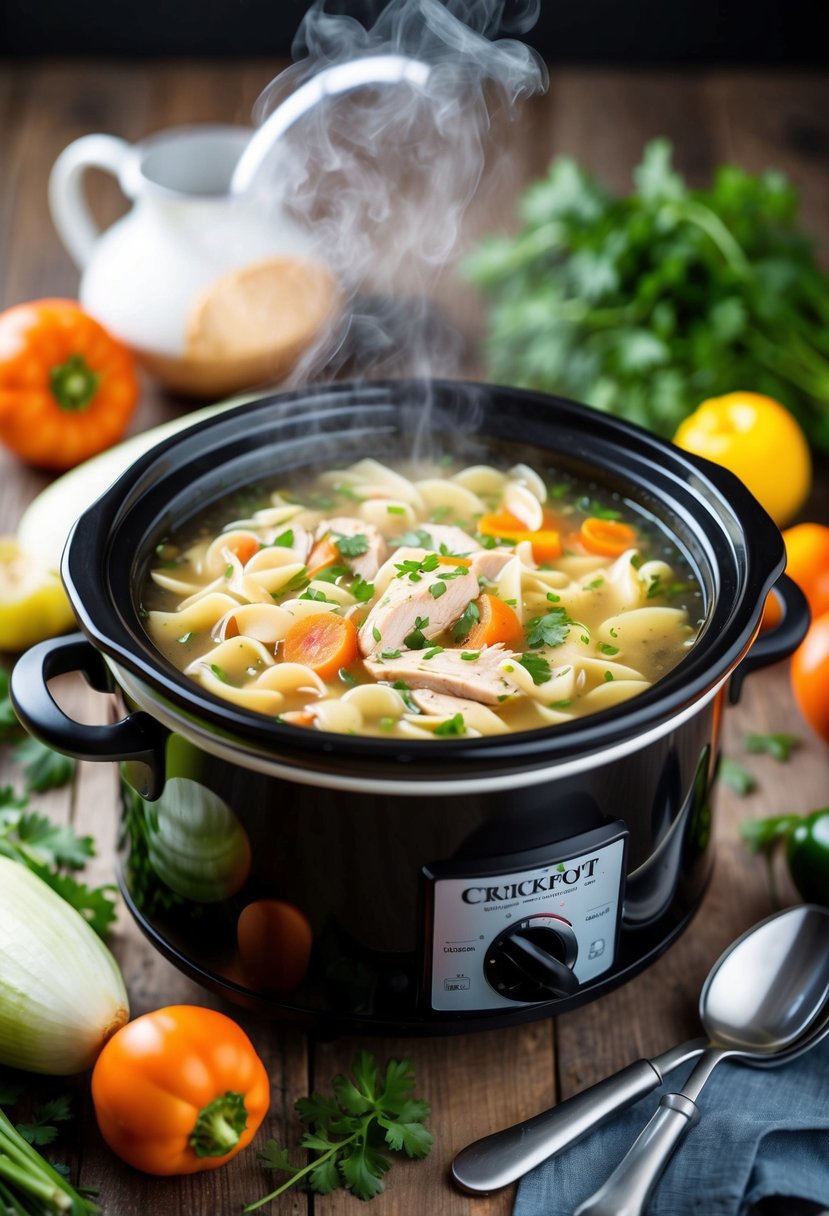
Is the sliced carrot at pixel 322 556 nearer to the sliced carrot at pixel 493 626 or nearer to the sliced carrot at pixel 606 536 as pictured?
the sliced carrot at pixel 493 626

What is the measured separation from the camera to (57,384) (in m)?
4.83

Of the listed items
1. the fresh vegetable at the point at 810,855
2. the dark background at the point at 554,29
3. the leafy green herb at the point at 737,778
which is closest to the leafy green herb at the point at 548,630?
the fresh vegetable at the point at 810,855

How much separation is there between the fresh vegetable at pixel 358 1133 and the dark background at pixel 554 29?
5575 mm

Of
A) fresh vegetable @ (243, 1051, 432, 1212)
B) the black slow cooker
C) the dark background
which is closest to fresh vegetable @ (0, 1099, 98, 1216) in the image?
fresh vegetable @ (243, 1051, 432, 1212)

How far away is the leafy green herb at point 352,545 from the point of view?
11.0 feet

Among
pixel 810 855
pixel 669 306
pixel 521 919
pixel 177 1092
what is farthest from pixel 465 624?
pixel 669 306

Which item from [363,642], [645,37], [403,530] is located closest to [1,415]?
[403,530]

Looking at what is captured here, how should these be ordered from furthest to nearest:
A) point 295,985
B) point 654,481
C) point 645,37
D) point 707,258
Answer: point 645,37, point 707,258, point 654,481, point 295,985

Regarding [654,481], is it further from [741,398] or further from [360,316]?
[360,316]

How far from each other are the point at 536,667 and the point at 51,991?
117cm

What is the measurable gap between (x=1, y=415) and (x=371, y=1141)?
2.92 metres

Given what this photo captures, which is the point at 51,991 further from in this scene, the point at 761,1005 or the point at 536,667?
the point at 761,1005

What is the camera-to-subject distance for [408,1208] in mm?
2697

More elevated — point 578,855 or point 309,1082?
point 578,855
